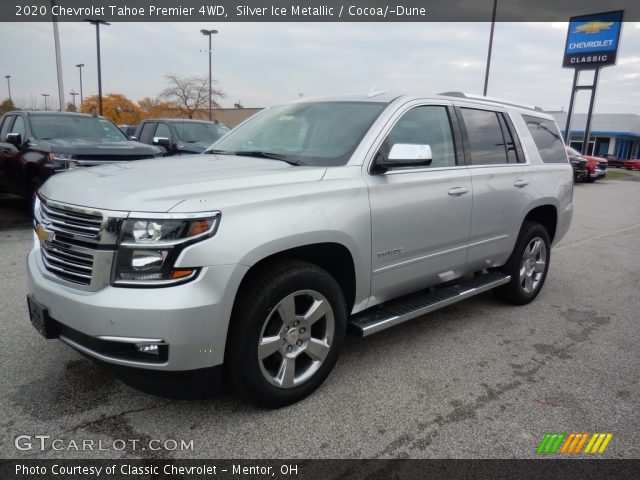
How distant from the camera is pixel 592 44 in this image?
91.4 ft

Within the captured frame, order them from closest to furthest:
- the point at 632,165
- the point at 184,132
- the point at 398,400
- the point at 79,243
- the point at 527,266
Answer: the point at 79,243 → the point at 398,400 → the point at 527,266 → the point at 184,132 → the point at 632,165

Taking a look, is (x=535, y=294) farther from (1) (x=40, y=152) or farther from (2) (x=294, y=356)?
(1) (x=40, y=152)

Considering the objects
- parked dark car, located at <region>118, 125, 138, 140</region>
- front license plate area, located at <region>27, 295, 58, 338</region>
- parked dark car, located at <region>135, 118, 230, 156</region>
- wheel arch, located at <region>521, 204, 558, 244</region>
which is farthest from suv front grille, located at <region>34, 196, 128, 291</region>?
parked dark car, located at <region>135, 118, 230, 156</region>

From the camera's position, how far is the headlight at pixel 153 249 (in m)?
2.28

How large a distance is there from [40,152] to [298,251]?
5958mm

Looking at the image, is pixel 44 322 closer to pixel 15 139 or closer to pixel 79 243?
pixel 79 243

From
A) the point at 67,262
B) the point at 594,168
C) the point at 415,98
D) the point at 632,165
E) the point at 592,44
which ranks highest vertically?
the point at 592,44

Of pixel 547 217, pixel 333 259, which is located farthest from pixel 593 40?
pixel 333 259

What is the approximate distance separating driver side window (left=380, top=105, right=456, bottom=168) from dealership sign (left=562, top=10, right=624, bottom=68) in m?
29.2

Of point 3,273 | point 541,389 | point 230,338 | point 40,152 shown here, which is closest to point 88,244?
point 230,338

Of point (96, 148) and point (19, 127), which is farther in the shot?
point (19, 127)

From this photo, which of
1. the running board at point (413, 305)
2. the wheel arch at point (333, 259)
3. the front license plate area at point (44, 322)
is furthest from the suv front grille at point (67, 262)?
the running board at point (413, 305)

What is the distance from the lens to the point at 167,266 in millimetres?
2291

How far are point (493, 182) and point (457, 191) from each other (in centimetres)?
57
